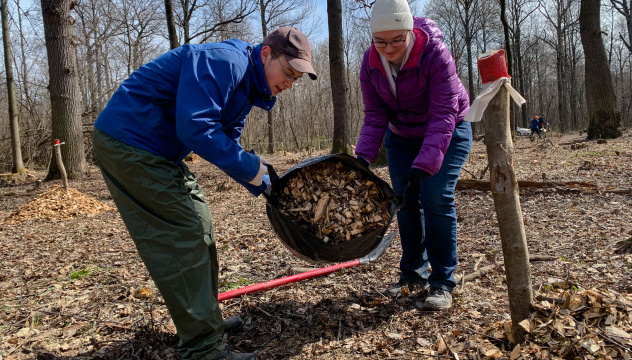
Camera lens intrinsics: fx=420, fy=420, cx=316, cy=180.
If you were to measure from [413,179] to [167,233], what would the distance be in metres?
1.36

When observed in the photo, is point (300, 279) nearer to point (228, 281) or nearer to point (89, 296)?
point (228, 281)

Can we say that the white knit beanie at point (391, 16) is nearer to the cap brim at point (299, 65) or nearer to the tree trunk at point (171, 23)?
the cap brim at point (299, 65)

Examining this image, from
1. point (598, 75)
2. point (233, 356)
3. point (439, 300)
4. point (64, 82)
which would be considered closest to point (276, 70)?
point (233, 356)

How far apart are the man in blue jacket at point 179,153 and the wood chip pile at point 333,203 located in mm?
397

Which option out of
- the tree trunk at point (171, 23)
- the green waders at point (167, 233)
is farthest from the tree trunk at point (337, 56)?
the green waders at point (167, 233)

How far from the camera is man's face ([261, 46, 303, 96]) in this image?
2.03 metres

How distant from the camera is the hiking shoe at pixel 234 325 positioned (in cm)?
252

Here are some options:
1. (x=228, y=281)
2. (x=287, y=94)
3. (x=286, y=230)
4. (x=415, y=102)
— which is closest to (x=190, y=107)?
(x=286, y=230)

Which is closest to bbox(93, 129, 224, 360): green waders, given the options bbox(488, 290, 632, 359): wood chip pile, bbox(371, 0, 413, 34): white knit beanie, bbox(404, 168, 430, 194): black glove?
bbox(404, 168, 430, 194): black glove

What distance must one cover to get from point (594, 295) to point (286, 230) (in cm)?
147

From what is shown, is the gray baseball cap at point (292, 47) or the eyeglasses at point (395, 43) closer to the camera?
the gray baseball cap at point (292, 47)

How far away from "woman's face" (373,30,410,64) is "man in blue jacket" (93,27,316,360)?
484 mm

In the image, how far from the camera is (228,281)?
339 cm

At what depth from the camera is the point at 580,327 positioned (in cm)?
177
